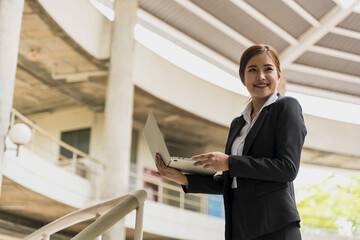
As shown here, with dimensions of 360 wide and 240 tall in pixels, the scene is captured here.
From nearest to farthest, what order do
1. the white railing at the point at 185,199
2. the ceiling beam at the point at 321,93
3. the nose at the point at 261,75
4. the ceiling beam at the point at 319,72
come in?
1. the nose at the point at 261,75
2. the white railing at the point at 185,199
3. the ceiling beam at the point at 319,72
4. the ceiling beam at the point at 321,93

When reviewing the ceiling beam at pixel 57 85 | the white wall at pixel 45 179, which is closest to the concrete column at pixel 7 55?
the white wall at pixel 45 179

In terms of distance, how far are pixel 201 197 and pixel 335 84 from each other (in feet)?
21.9

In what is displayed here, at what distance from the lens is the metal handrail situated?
2.16 meters

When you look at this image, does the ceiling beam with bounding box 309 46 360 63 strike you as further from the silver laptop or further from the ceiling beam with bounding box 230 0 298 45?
the silver laptop

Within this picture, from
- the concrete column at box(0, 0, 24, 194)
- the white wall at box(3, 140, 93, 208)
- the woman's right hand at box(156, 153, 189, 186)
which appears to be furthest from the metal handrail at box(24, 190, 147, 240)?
the white wall at box(3, 140, 93, 208)

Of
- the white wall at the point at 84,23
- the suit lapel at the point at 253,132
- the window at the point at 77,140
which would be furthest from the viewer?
the window at the point at 77,140

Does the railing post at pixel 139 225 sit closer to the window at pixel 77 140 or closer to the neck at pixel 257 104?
the neck at pixel 257 104

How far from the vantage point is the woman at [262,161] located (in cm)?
200

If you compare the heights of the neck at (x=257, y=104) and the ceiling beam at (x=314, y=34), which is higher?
the ceiling beam at (x=314, y=34)

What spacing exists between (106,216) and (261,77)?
842 mm

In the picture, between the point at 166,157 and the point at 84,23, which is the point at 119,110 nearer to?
the point at 84,23

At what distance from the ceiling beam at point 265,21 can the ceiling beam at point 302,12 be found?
2.77 ft

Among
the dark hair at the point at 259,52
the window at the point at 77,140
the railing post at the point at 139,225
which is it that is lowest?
the railing post at the point at 139,225

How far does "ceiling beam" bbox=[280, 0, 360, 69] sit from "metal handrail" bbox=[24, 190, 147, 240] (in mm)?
16111
